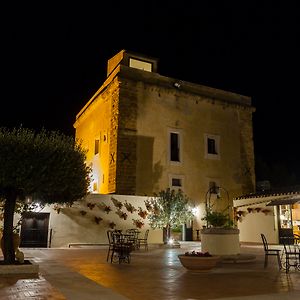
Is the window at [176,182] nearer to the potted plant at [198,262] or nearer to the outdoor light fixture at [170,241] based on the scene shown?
the outdoor light fixture at [170,241]

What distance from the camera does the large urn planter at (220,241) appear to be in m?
12.3

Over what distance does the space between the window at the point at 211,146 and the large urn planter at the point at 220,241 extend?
12658mm

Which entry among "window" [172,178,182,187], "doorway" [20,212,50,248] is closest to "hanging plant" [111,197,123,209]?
"doorway" [20,212,50,248]

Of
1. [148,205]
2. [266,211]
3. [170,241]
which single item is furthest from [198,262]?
[266,211]

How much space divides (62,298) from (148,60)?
20309mm

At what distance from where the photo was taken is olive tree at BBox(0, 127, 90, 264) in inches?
380

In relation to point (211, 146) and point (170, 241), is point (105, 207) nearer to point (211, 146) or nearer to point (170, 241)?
point (170, 241)

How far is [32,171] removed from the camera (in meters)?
9.78

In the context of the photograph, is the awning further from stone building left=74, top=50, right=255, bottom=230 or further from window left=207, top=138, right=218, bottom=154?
window left=207, top=138, right=218, bottom=154

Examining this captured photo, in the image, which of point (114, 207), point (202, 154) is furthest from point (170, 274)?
point (202, 154)

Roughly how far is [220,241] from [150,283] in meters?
4.90

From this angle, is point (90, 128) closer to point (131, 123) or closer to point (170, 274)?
point (131, 123)

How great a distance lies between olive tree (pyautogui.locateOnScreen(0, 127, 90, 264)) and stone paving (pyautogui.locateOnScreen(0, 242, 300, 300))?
183 cm

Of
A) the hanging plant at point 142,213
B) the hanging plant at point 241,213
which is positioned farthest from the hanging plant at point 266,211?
the hanging plant at point 142,213
